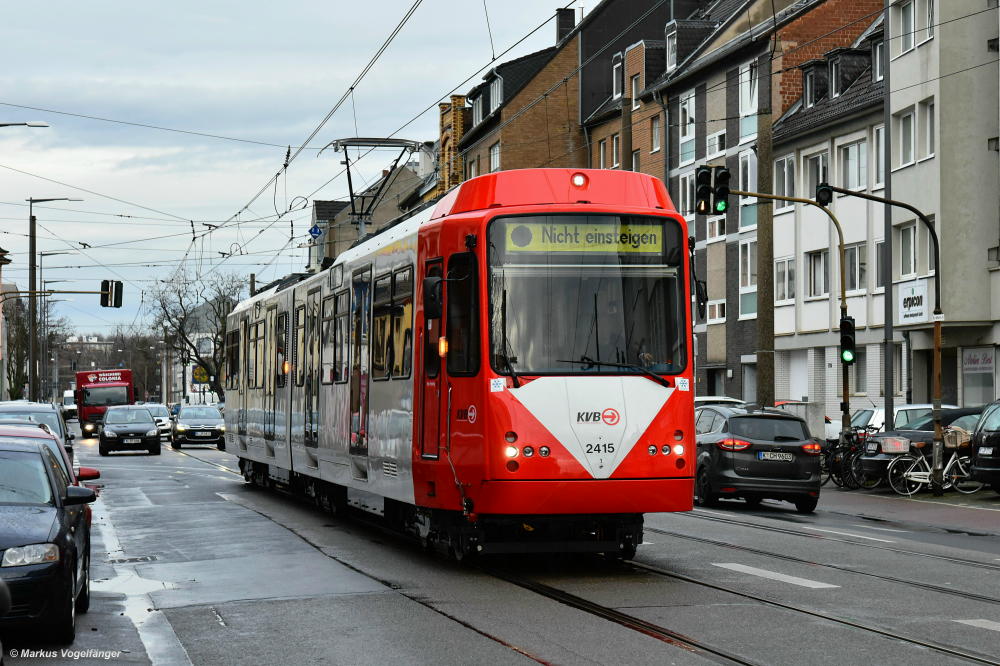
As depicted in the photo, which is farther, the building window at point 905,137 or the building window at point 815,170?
the building window at point 815,170

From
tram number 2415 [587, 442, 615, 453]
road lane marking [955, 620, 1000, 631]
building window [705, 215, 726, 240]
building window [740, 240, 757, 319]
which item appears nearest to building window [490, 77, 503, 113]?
building window [705, 215, 726, 240]

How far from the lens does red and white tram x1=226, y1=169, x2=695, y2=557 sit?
12.7 meters

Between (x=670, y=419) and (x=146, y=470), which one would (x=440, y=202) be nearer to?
(x=670, y=419)

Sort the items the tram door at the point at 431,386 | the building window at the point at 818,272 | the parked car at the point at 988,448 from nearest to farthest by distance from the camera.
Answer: the tram door at the point at 431,386, the parked car at the point at 988,448, the building window at the point at 818,272

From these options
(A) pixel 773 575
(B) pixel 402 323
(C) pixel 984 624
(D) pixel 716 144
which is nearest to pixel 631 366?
(A) pixel 773 575

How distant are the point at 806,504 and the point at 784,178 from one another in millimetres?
26098

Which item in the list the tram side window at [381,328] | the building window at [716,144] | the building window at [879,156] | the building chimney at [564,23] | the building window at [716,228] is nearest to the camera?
the tram side window at [381,328]

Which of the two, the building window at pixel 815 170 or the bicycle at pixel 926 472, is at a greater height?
the building window at pixel 815 170

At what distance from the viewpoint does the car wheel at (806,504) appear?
2354cm

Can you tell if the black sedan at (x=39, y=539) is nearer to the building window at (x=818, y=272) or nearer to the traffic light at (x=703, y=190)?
the traffic light at (x=703, y=190)

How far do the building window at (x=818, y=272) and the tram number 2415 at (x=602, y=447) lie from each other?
33.9m

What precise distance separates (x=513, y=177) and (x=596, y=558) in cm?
390

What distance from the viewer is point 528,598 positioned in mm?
11539

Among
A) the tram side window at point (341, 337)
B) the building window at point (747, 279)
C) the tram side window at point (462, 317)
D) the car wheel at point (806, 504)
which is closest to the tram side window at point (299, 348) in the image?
the tram side window at point (341, 337)
